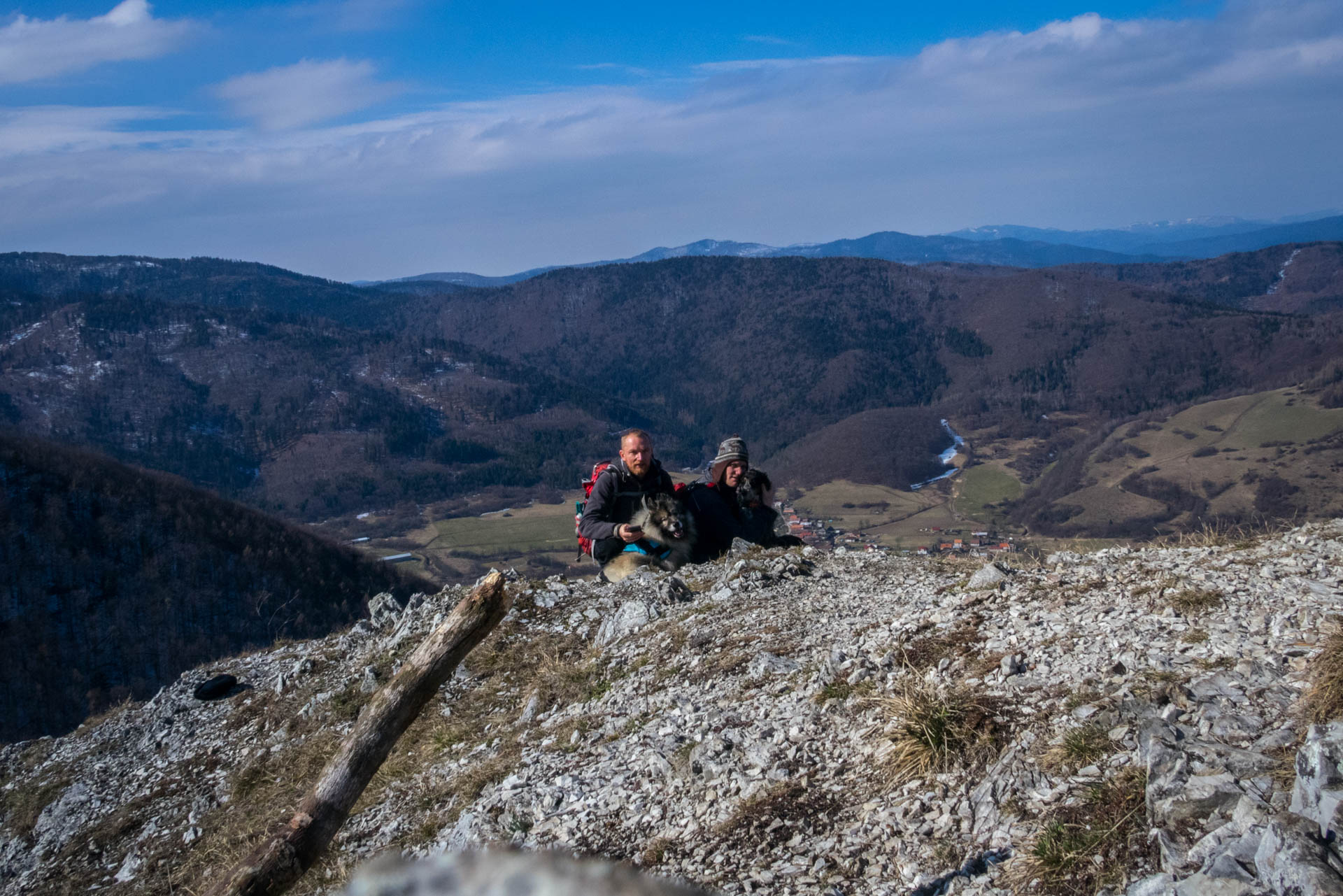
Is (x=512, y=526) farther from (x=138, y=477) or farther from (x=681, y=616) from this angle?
(x=681, y=616)

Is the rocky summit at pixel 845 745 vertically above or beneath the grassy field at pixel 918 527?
above

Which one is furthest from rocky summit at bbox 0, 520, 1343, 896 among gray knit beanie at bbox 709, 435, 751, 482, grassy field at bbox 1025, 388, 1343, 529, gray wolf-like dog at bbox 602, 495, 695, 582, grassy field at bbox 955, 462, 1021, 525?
grassy field at bbox 955, 462, 1021, 525

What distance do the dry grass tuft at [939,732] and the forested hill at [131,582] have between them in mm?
53344

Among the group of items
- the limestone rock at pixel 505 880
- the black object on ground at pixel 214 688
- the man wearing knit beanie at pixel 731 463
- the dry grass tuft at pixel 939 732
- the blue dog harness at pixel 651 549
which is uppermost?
the limestone rock at pixel 505 880

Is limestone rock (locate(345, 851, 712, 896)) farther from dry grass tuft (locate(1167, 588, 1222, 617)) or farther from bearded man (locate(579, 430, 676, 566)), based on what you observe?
bearded man (locate(579, 430, 676, 566))

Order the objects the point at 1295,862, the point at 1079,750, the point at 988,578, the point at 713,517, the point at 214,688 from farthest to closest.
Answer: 1. the point at 214,688
2. the point at 713,517
3. the point at 988,578
4. the point at 1079,750
5. the point at 1295,862

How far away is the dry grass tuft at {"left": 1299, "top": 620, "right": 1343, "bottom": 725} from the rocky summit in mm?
24

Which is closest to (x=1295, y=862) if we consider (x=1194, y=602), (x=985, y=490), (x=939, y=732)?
(x=939, y=732)

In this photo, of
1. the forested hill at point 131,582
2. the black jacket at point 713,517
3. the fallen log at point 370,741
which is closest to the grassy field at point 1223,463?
the black jacket at point 713,517

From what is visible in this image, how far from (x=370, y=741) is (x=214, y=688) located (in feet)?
32.0

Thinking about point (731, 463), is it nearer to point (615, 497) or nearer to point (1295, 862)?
point (615, 497)

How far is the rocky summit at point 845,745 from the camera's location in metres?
3.78

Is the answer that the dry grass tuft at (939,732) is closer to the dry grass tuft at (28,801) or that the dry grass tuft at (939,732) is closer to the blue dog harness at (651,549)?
the blue dog harness at (651,549)

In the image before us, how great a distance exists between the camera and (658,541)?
1133 cm
